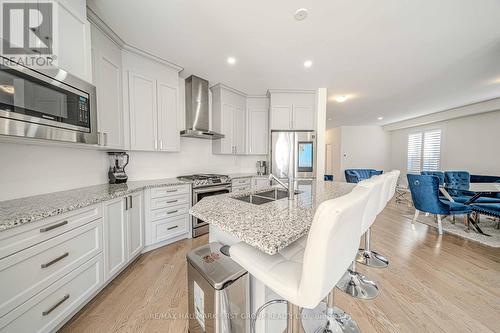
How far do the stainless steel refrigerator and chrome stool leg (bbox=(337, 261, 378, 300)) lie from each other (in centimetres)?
187

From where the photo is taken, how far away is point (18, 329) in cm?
93

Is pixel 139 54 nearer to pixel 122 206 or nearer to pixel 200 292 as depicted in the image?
pixel 122 206

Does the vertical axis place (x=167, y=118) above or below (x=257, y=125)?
below

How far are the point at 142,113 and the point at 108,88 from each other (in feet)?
1.47

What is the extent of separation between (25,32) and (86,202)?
1.16 metres

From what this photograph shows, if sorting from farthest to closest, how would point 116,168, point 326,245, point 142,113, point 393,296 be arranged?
point 142,113 < point 116,168 < point 393,296 < point 326,245

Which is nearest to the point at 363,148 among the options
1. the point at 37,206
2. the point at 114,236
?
the point at 114,236

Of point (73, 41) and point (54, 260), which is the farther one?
point (73, 41)

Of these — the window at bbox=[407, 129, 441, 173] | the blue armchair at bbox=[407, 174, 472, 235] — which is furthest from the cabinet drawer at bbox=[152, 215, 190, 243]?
the window at bbox=[407, 129, 441, 173]

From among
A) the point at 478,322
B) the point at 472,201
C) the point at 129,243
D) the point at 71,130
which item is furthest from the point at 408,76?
the point at 129,243

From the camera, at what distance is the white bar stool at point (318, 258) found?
58cm

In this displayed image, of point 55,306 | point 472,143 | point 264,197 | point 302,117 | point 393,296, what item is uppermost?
point 302,117

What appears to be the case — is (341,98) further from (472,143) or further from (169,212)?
(169,212)

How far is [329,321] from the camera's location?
1184mm
